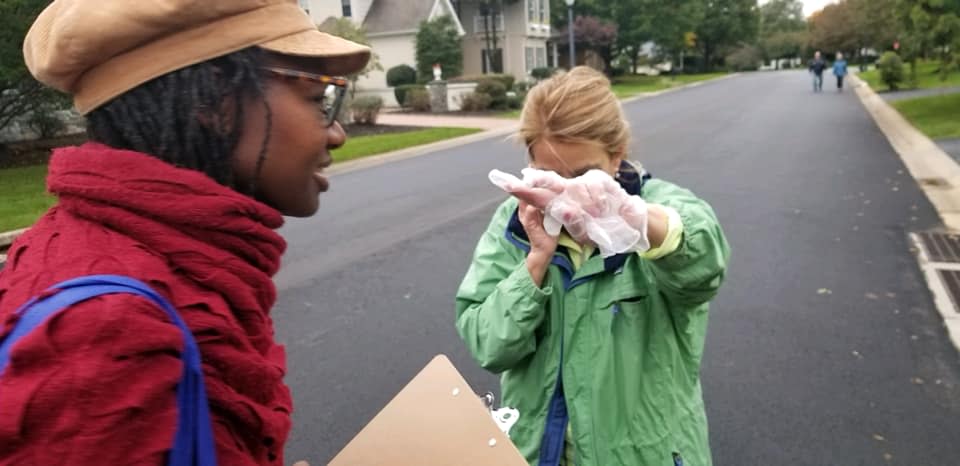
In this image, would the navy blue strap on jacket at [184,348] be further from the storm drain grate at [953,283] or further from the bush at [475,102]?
the bush at [475,102]

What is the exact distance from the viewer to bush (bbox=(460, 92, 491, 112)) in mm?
28297

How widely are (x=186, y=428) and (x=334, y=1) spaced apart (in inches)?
1605

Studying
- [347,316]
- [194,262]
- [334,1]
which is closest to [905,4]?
[347,316]

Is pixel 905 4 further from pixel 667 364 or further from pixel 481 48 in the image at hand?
pixel 481 48

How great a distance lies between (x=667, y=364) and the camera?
1.95 metres

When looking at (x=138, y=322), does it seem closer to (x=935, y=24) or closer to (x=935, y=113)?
(x=935, y=24)

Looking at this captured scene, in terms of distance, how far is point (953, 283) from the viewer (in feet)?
18.4

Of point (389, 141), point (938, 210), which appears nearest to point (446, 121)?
point (389, 141)

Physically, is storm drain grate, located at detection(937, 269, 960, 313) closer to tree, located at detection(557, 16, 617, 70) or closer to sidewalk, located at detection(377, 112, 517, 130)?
sidewalk, located at detection(377, 112, 517, 130)

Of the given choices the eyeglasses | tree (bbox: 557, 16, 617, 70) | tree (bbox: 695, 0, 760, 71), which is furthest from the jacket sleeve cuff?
tree (bbox: 695, 0, 760, 71)

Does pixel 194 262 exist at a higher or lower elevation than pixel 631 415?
higher

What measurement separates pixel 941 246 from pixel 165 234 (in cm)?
736

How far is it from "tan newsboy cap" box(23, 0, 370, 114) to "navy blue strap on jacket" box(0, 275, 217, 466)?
32 centimetres

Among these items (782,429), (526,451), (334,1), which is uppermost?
(334,1)
